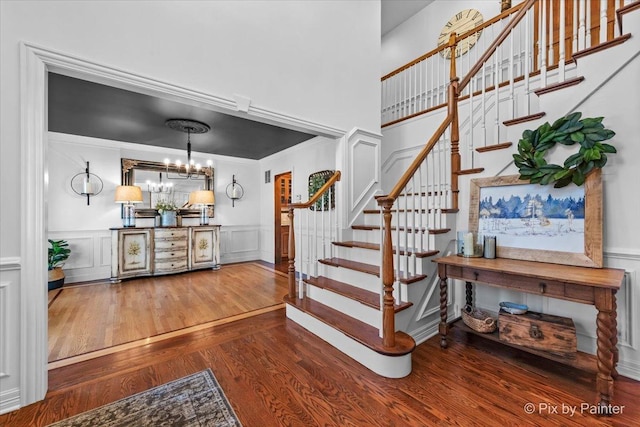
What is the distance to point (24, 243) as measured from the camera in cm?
164

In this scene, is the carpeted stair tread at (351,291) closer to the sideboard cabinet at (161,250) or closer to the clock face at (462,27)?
the sideboard cabinet at (161,250)

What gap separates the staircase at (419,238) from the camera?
192cm

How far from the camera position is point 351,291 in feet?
8.17

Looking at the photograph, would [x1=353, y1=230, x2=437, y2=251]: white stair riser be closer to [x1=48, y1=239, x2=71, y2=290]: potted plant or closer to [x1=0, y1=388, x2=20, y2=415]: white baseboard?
[x1=0, y1=388, x2=20, y2=415]: white baseboard

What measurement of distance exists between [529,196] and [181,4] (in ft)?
11.3

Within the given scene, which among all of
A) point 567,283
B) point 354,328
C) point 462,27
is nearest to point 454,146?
point 567,283

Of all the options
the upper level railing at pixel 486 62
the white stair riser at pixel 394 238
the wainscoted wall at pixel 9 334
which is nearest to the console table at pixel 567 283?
the white stair riser at pixel 394 238

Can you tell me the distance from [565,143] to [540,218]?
0.59m

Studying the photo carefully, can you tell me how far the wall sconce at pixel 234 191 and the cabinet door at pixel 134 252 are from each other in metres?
1.86

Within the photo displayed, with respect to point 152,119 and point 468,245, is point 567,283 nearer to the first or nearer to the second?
point 468,245

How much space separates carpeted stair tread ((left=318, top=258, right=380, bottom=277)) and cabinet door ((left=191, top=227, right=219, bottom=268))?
132 inches

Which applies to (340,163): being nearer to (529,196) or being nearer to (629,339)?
(529,196)

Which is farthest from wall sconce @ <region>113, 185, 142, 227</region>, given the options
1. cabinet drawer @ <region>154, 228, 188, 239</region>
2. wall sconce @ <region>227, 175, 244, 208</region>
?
wall sconce @ <region>227, 175, 244, 208</region>

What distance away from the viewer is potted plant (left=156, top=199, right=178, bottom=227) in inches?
201
